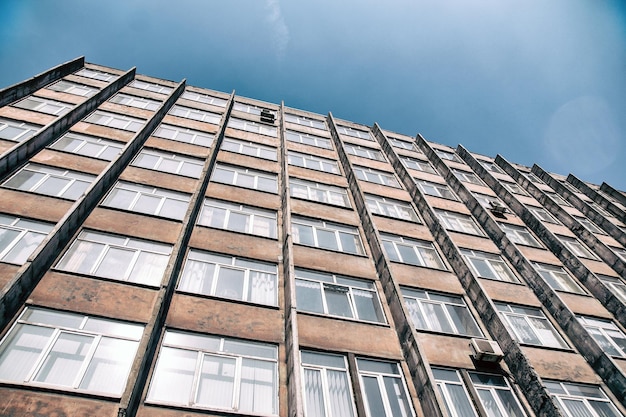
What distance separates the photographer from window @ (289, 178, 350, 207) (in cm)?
1814

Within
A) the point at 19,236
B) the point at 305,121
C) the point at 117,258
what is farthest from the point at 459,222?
the point at 19,236

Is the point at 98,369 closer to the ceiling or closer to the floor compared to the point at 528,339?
closer to the floor

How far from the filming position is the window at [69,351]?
25.0 ft

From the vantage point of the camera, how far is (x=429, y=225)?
18266mm

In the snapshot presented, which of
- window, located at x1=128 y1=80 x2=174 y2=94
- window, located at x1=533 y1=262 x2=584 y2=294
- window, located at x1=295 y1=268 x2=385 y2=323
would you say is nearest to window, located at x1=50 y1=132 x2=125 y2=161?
window, located at x1=128 y1=80 x2=174 y2=94

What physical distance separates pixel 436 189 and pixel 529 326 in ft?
36.0

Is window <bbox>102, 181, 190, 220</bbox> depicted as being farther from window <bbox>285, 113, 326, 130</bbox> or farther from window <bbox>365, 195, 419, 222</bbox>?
window <bbox>285, 113, 326, 130</bbox>

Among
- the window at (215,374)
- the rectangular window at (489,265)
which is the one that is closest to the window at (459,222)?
the rectangular window at (489,265)

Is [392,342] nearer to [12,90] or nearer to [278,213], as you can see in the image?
[278,213]

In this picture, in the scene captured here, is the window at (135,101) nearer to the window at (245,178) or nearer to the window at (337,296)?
the window at (245,178)

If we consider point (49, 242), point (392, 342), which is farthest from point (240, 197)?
point (392, 342)

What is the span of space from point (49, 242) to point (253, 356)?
642 cm

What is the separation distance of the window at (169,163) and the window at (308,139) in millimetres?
8237

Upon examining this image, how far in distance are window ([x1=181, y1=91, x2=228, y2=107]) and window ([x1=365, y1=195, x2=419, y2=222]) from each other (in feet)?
44.2
